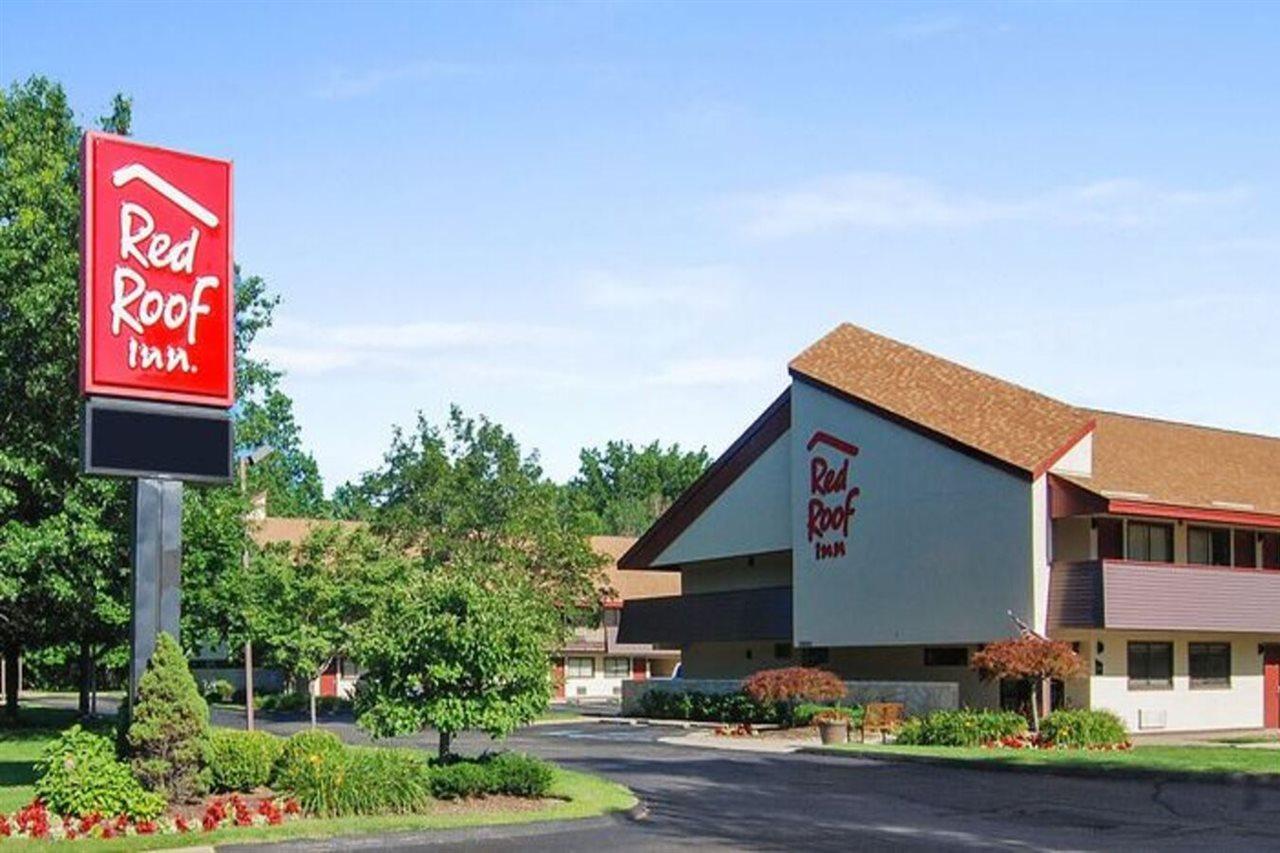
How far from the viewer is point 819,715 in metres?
41.9

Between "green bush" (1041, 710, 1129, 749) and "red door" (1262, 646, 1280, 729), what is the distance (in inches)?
527

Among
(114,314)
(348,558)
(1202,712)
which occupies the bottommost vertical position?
(1202,712)

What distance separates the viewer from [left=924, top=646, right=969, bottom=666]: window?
148ft

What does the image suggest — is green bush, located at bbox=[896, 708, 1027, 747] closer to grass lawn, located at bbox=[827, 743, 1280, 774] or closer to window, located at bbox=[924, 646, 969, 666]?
grass lawn, located at bbox=[827, 743, 1280, 774]

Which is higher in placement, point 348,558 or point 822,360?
point 822,360

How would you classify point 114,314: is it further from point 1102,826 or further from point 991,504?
point 991,504

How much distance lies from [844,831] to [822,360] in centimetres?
3156

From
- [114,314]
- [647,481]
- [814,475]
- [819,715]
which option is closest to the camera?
[114,314]

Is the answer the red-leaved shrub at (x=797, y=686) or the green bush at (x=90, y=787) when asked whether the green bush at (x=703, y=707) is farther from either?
the green bush at (x=90, y=787)

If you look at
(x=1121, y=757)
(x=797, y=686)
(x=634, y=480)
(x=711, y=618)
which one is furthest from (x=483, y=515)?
(x=634, y=480)

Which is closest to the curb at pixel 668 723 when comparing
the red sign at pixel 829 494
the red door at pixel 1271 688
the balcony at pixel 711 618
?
the balcony at pixel 711 618

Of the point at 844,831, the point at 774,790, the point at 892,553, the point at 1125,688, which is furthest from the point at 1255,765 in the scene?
the point at 892,553

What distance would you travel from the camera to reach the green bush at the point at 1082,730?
34688 millimetres

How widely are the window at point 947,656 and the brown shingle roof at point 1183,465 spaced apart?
254 inches
